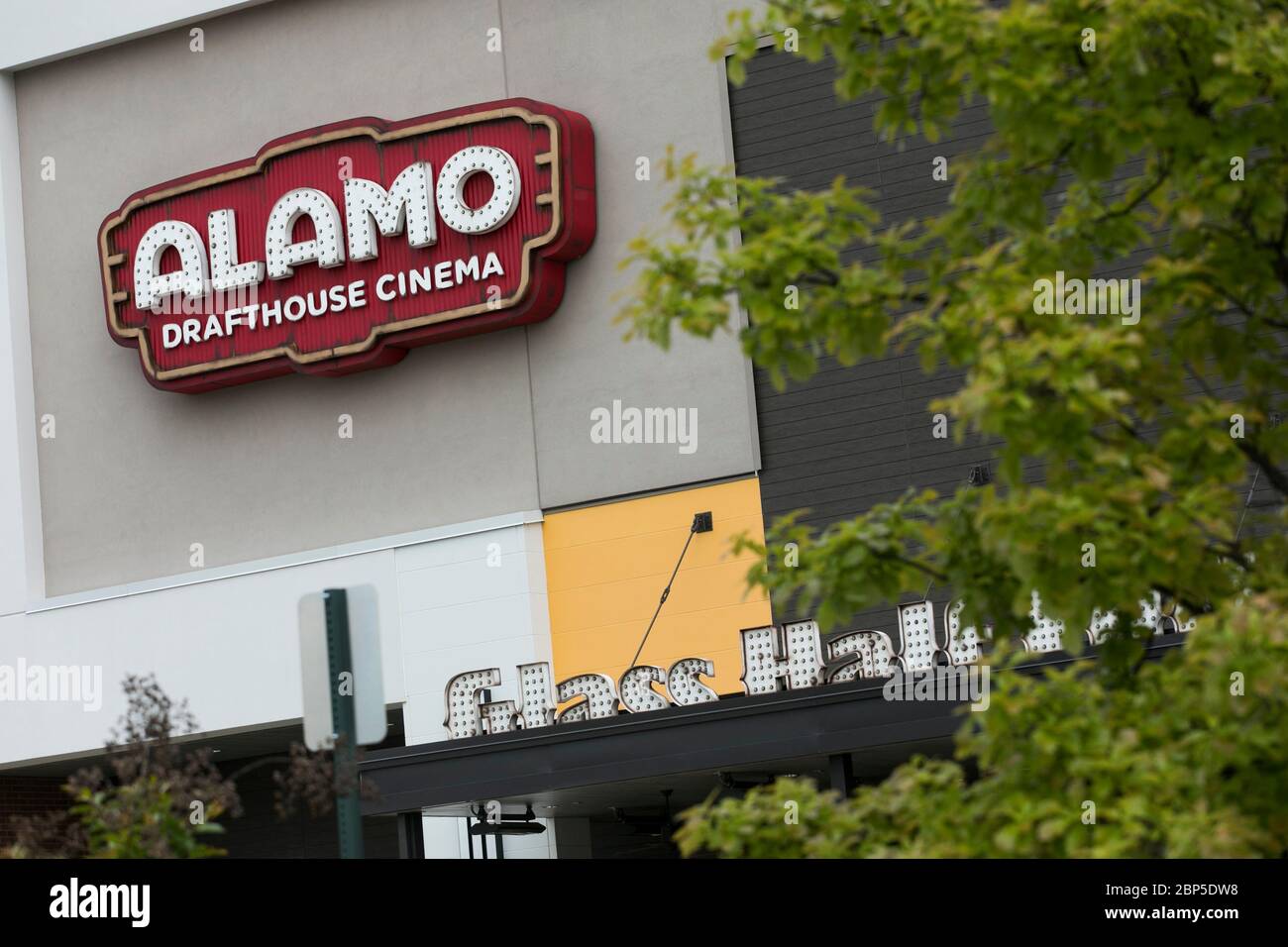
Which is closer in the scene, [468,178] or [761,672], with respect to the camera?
[761,672]

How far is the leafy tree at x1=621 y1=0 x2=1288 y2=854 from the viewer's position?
566cm

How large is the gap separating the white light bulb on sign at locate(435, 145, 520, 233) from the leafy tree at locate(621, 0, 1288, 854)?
15.6 metres

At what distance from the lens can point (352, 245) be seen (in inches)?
918

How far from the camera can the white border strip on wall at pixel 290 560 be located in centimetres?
2220

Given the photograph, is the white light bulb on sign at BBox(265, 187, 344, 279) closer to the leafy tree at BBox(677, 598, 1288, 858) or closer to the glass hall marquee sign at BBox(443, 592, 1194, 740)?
the glass hall marquee sign at BBox(443, 592, 1194, 740)

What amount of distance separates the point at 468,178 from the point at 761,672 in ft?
27.6

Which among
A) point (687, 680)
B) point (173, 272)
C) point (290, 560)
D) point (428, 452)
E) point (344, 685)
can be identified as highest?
point (173, 272)

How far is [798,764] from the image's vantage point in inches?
705

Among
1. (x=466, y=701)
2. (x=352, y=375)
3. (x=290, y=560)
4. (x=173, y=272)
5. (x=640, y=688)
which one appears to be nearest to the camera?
(x=640, y=688)

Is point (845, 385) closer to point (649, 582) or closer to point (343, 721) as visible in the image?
point (649, 582)

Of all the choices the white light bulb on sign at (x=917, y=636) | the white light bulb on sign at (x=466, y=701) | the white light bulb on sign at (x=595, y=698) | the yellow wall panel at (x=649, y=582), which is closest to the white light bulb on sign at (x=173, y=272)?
the yellow wall panel at (x=649, y=582)

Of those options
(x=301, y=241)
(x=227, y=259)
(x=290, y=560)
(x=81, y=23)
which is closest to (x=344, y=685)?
(x=290, y=560)

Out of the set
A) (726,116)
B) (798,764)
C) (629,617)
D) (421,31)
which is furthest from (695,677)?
(421,31)

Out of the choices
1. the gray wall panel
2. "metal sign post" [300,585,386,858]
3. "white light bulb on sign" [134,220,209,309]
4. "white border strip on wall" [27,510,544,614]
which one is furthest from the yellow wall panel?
"metal sign post" [300,585,386,858]
